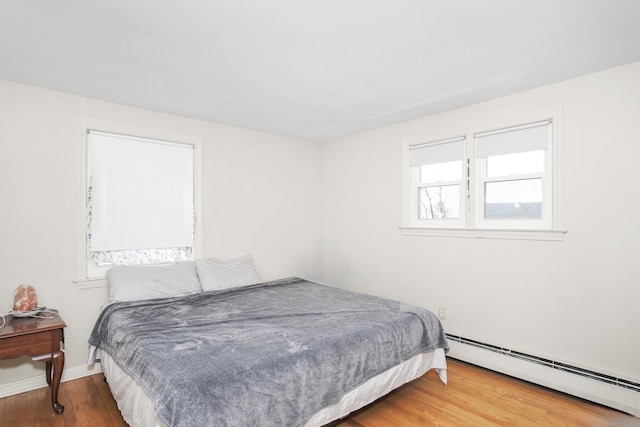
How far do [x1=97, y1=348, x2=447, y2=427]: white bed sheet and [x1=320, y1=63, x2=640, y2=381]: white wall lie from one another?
2.64 feet

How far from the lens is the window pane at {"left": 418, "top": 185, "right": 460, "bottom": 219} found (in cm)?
349

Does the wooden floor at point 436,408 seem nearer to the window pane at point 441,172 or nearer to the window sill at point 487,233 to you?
the window sill at point 487,233

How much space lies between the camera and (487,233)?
3119mm

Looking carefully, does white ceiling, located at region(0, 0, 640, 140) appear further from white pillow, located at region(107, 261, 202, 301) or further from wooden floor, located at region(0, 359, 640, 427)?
wooden floor, located at region(0, 359, 640, 427)

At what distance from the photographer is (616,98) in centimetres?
246

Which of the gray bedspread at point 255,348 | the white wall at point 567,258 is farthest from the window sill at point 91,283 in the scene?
the white wall at point 567,258

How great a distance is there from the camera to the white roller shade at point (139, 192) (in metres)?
3.14

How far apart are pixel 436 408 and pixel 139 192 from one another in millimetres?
3207

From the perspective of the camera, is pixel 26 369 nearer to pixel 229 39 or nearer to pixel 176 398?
pixel 176 398

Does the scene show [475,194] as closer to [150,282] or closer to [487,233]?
[487,233]

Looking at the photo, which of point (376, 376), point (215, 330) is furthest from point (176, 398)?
point (376, 376)

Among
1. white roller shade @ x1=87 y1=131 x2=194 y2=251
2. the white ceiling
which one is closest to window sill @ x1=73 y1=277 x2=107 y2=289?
white roller shade @ x1=87 y1=131 x2=194 y2=251

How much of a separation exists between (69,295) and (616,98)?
15.1 ft

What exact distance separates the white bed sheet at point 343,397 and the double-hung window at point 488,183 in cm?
130
